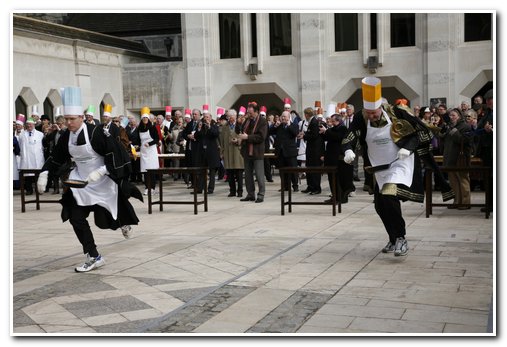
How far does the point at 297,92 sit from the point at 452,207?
54.4 ft

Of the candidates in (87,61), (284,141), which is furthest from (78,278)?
(87,61)

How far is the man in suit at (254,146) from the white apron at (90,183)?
20.3 ft

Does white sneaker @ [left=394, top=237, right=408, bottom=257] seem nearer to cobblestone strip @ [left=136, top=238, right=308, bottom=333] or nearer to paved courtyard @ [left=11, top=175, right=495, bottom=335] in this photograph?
paved courtyard @ [left=11, top=175, right=495, bottom=335]

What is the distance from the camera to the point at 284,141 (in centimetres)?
1614

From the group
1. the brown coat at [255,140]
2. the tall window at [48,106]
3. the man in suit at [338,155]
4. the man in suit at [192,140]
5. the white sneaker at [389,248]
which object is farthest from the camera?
the tall window at [48,106]

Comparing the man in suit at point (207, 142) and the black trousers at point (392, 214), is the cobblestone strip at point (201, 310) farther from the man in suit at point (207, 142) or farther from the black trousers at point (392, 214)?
the man in suit at point (207, 142)

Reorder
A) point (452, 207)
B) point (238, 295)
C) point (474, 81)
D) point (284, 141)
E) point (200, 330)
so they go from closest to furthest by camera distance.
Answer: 1. point (200, 330)
2. point (238, 295)
3. point (452, 207)
4. point (284, 141)
5. point (474, 81)

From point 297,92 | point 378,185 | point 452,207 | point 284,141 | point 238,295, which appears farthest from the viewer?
point 297,92

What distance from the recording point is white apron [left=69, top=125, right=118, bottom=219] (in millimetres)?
7926

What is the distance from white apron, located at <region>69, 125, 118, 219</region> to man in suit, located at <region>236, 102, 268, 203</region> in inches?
243

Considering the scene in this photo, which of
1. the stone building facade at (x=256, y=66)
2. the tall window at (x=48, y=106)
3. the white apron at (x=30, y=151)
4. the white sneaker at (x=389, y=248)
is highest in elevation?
the stone building facade at (x=256, y=66)

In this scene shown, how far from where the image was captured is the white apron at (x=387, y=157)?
813 cm

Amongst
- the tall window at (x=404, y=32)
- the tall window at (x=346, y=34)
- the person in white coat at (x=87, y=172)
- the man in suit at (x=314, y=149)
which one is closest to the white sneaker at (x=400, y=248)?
the person in white coat at (x=87, y=172)
